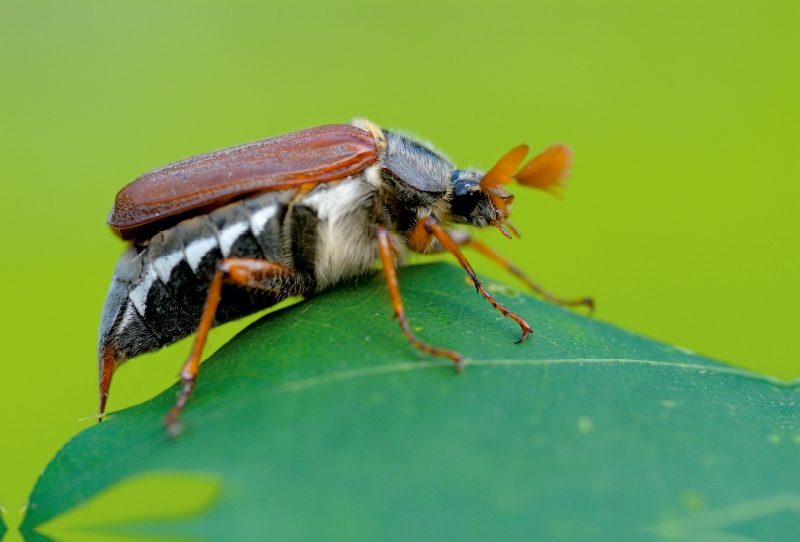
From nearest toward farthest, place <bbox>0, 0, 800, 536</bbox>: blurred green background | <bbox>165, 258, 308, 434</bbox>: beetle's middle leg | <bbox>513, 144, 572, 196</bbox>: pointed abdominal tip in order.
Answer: <bbox>165, 258, 308, 434</bbox>: beetle's middle leg → <bbox>513, 144, 572, 196</bbox>: pointed abdominal tip → <bbox>0, 0, 800, 536</bbox>: blurred green background

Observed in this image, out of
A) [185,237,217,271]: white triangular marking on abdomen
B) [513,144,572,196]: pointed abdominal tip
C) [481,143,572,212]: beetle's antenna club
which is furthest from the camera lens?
[513,144,572,196]: pointed abdominal tip

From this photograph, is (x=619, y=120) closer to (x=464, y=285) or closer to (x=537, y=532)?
(x=464, y=285)

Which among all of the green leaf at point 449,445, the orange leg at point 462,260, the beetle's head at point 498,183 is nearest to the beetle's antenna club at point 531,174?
the beetle's head at point 498,183

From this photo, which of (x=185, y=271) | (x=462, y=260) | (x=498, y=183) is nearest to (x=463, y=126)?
(x=498, y=183)

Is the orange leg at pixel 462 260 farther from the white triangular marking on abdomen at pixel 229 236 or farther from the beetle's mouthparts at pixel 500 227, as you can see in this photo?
the white triangular marking on abdomen at pixel 229 236

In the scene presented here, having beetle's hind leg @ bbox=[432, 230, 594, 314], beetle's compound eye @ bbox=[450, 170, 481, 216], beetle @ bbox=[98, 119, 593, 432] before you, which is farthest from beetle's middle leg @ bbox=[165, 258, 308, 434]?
beetle's hind leg @ bbox=[432, 230, 594, 314]

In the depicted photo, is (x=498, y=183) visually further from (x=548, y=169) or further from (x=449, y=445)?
(x=449, y=445)

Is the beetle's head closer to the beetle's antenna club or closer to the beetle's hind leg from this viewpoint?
the beetle's antenna club
